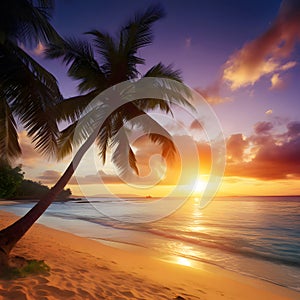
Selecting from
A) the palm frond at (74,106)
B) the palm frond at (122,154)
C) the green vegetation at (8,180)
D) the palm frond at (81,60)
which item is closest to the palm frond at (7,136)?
the palm frond at (74,106)

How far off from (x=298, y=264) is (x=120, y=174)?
7442 millimetres

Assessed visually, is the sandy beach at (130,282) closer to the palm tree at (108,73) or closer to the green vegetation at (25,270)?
the green vegetation at (25,270)

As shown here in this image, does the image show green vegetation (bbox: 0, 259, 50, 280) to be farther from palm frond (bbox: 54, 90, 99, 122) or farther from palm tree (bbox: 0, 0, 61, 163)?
palm frond (bbox: 54, 90, 99, 122)

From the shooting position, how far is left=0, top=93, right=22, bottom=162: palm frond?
571cm

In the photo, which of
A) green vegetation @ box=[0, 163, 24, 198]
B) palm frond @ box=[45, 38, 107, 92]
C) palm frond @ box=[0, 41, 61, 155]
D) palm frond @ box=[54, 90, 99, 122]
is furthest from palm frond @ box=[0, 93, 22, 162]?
green vegetation @ box=[0, 163, 24, 198]

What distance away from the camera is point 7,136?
5.82 metres

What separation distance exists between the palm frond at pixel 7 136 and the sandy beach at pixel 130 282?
7.94ft

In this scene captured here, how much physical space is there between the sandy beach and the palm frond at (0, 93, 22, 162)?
7.94ft

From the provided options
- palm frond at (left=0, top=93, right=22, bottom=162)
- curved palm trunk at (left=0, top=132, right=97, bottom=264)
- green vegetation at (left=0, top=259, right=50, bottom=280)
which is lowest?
green vegetation at (left=0, top=259, right=50, bottom=280)

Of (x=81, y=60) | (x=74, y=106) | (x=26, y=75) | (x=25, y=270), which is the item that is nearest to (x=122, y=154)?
(x=74, y=106)

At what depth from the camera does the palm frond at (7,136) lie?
5715 mm

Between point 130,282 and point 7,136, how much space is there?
14.1ft

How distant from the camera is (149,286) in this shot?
15.5ft

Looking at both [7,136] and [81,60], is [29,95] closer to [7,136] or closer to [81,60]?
[7,136]
